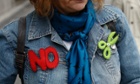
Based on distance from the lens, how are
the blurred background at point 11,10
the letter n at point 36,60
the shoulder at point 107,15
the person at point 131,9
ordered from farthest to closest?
the blurred background at point 11,10
the person at point 131,9
the shoulder at point 107,15
the letter n at point 36,60

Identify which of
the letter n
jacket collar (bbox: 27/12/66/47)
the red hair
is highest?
the red hair

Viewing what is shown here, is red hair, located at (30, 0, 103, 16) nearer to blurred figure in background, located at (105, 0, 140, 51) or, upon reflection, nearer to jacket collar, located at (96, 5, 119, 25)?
jacket collar, located at (96, 5, 119, 25)

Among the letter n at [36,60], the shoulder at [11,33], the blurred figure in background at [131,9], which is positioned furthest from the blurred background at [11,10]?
the letter n at [36,60]

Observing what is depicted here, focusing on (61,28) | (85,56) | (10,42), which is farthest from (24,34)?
(85,56)

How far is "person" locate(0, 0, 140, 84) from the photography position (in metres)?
1.86

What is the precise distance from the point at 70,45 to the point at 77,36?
0.24 feet

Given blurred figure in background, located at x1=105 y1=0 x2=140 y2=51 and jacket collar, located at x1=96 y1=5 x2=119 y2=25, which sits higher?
jacket collar, located at x1=96 y1=5 x2=119 y2=25

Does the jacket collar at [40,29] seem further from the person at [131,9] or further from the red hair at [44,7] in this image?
the person at [131,9]

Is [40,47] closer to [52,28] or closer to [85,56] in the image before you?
[52,28]

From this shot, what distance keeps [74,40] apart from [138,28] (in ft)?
5.45

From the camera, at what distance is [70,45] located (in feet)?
6.30

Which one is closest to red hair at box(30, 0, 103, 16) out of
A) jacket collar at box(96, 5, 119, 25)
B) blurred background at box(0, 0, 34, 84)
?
jacket collar at box(96, 5, 119, 25)

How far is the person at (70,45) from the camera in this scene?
1.86 metres

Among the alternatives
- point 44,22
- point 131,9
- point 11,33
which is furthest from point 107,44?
point 131,9
